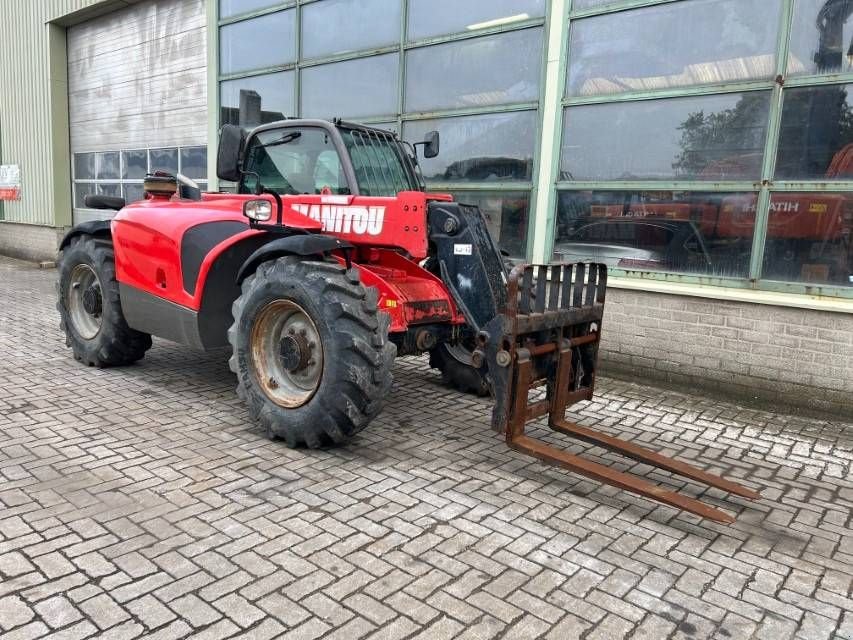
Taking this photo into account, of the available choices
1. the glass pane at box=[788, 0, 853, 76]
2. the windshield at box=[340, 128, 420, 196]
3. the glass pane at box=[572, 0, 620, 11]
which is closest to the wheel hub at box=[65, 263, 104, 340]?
the windshield at box=[340, 128, 420, 196]

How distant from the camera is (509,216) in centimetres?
796

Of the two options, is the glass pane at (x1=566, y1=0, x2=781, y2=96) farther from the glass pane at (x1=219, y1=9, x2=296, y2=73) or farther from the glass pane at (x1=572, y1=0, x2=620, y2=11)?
the glass pane at (x1=219, y1=9, x2=296, y2=73)

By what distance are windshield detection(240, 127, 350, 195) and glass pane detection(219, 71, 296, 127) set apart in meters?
5.19

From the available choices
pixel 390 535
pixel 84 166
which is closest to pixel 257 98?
pixel 84 166

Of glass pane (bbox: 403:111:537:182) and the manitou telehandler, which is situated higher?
glass pane (bbox: 403:111:537:182)

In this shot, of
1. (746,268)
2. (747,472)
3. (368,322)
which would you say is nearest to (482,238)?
(368,322)

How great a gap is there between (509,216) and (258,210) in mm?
3949

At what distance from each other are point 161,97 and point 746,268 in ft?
39.3

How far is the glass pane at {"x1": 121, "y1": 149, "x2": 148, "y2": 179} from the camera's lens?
14195mm

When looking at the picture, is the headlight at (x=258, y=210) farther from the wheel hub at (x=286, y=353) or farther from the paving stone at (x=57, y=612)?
the paving stone at (x=57, y=612)

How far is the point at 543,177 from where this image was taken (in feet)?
24.6

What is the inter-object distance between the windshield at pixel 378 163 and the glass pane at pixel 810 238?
133 inches

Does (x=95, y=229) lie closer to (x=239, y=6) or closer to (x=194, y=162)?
→ (x=239, y=6)

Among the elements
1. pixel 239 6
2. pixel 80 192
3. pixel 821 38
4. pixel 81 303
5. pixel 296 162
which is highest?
pixel 239 6
